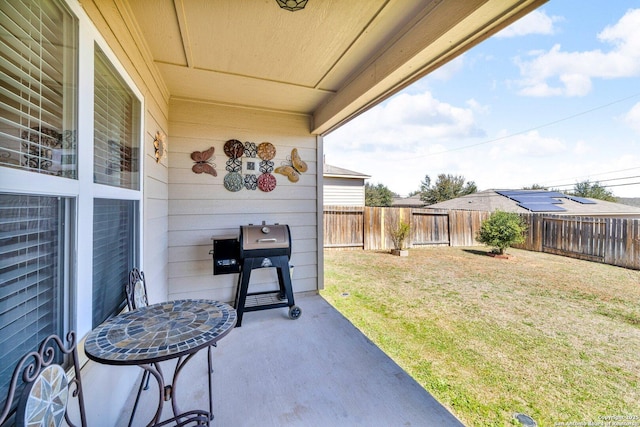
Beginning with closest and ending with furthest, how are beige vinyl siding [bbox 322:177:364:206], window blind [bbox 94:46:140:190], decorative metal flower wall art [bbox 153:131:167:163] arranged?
window blind [bbox 94:46:140:190] < decorative metal flower wall art [bbox 153:131:167:163] < beige vinyl siding [bbox 322:177:364:206]

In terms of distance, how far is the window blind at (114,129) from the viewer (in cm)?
125

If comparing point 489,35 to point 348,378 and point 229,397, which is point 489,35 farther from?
point 229,397

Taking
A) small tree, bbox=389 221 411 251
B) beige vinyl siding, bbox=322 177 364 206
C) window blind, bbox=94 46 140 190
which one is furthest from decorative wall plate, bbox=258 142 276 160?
beige vinyl siding, bbox=322 177 364 206

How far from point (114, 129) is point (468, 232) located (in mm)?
9361

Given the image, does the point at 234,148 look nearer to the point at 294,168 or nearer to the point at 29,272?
the point at 294,168

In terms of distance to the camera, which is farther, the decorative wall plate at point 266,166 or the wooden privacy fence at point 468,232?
the wooden privacy fence at point 468,232

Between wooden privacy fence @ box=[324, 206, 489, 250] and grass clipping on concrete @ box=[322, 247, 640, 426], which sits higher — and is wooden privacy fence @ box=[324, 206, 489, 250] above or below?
above

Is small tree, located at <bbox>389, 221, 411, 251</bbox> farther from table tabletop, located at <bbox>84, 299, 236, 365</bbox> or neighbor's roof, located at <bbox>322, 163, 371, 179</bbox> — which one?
table tabletop, located at <bbox>84, 299, 236, 365</bbox>

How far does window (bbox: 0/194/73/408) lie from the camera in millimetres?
704

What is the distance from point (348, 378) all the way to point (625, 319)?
3.68 metres

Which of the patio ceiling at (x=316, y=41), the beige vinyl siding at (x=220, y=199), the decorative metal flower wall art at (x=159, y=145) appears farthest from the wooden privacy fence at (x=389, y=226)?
the decorative metal flower wall art at (x=159, y=145)

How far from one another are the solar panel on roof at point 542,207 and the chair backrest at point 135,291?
11112mm

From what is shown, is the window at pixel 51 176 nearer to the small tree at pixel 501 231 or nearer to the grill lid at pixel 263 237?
the grill lid at pixel 263 237

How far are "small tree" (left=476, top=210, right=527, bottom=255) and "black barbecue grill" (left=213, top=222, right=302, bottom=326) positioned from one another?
6.06 m
